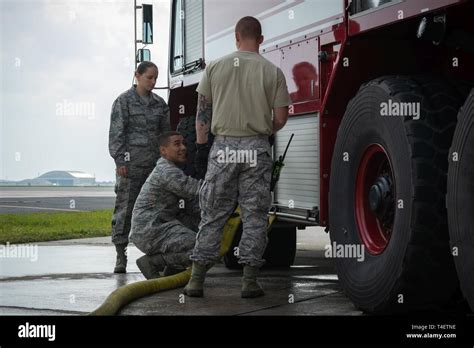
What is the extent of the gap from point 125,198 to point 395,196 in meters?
3.97

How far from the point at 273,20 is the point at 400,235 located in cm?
263

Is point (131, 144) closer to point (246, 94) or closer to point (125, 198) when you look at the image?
point (125, 198)

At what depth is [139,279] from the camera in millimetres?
8094

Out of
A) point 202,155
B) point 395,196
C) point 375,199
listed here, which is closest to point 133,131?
point 202,155

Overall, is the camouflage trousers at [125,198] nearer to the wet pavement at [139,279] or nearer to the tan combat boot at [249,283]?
the wet pavement at [139,279]

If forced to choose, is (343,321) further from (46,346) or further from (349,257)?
(46,346)

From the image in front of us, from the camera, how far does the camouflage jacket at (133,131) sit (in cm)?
866

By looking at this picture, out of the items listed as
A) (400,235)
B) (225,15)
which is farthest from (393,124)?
(225,15)

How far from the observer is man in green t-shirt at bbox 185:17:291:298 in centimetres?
641

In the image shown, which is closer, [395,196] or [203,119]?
[395,196]

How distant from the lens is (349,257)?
5848mm

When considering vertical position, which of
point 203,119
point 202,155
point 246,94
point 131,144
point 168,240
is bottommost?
point 168,240

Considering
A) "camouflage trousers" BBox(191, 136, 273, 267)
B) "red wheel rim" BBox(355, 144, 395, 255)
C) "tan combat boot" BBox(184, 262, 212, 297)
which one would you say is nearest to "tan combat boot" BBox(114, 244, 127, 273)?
"tan combat boot" BBox(184, 262, 212, 297)

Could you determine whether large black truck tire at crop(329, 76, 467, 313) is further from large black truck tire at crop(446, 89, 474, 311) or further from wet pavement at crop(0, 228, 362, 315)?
wet pavement at crop(0, 228, 362, 315)
